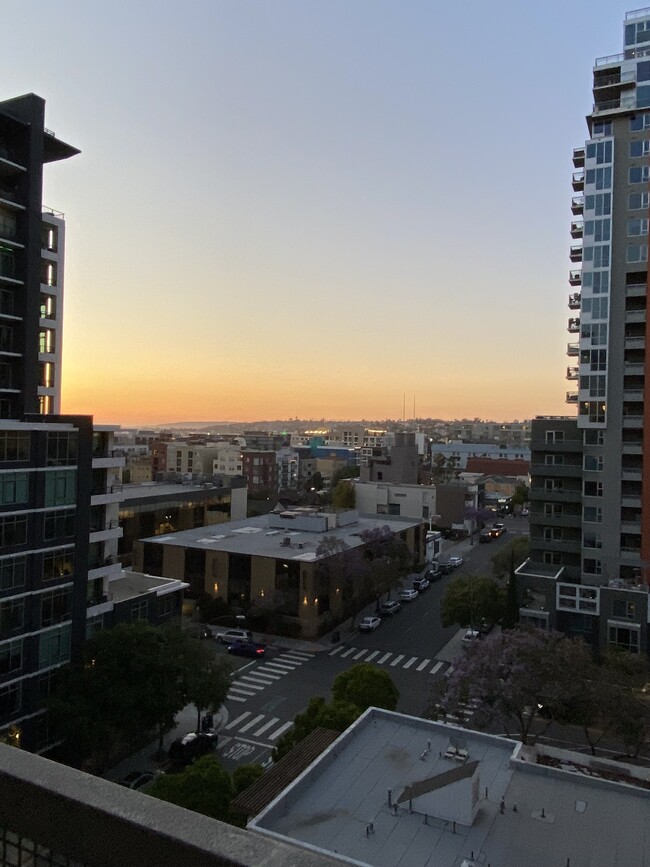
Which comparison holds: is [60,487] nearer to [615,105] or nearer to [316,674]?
[316,674]

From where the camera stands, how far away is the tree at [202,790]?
18000 mm

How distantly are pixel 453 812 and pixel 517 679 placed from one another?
11.2 meters

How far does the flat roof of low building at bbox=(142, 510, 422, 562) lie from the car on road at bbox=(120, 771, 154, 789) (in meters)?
21.2

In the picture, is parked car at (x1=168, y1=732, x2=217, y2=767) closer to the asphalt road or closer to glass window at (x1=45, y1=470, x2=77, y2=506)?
the asphalt road

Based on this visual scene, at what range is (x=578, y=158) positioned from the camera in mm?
48375

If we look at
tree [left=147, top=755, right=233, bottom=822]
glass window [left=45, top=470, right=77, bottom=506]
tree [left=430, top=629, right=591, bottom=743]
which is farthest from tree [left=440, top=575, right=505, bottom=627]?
tree [left=147, top=755, right=233, bottom=822]

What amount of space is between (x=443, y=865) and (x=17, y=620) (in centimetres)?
1810

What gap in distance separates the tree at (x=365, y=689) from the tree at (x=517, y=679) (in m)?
2.19

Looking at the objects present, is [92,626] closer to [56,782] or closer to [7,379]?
[7,379]

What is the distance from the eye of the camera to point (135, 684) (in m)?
25.2

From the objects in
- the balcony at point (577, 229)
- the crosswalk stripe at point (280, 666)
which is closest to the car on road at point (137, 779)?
A: the crosswalk stripe at point (280, 666)

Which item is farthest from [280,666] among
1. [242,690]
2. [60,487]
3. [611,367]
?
[611,367]

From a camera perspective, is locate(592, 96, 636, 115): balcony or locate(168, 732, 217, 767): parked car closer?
locate(168, 732, 217, 767): parked car

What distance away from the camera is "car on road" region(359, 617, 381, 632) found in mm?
45375
